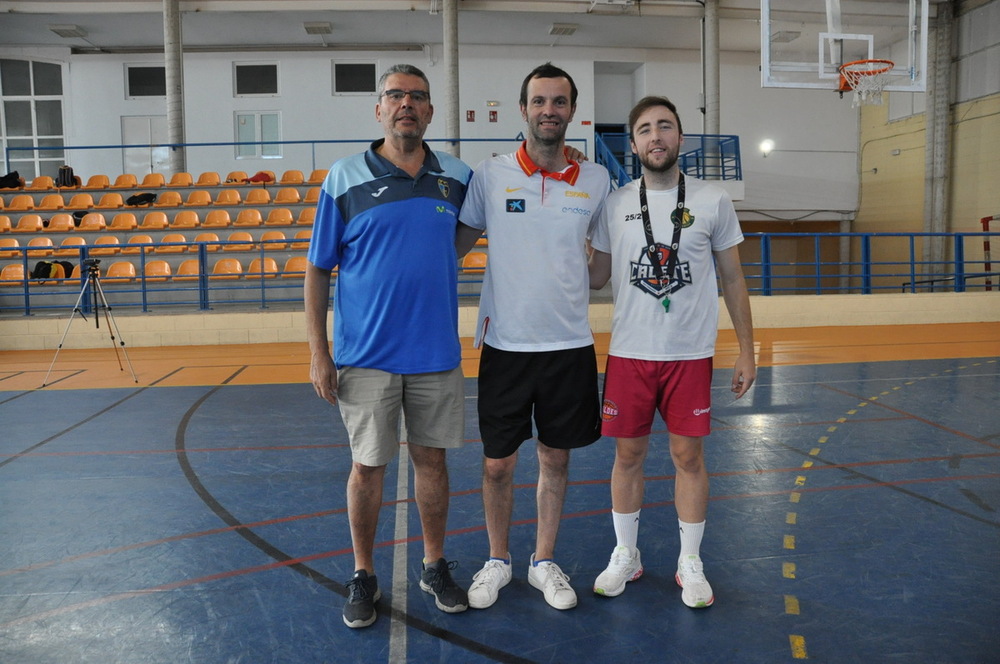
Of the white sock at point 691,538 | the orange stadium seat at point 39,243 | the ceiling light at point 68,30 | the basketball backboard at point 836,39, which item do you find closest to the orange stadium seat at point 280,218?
the orange stadium seat at point 39,243

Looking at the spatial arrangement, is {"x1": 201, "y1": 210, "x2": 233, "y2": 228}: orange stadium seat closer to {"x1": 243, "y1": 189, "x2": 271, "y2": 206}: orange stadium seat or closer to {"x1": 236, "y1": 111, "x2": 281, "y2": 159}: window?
{"x1": 243, "y1": 189, "x2": 271, "y2": 206}: orange stadium seat

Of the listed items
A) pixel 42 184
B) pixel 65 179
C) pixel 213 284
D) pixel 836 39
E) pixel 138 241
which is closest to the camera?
pixel 836 39

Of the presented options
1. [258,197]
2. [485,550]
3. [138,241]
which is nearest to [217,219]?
[258,197]

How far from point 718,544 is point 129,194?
1533cm

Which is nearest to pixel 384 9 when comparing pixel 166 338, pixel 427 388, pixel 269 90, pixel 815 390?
pixel 269 90

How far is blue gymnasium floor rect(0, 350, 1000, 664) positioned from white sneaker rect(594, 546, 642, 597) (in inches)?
1.4

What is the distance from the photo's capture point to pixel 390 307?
243cm

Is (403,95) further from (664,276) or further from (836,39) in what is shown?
(836,39)

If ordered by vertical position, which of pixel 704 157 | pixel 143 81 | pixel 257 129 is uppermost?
pixel 143 81

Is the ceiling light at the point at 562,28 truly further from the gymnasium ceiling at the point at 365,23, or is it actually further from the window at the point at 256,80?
the window at the point at 256,80

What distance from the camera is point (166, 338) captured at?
33.6ft

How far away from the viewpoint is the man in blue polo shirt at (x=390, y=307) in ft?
7.91

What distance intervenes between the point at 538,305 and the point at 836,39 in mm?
10076

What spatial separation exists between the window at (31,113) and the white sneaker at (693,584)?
793 inches
